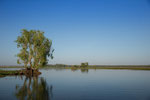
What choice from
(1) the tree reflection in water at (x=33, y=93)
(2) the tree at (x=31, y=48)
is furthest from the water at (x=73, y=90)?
(2) the tree at (x=31, y=48)

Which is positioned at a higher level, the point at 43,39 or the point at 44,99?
the point at 43,39

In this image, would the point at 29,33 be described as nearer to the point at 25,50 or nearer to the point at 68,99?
the point at 25,50

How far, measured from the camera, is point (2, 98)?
1628 centimetres

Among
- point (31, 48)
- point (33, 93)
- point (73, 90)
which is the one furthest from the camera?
point (31, 48)

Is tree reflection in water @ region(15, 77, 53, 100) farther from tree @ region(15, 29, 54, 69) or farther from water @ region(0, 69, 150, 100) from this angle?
tree @ region(15, 29, 54, 69)

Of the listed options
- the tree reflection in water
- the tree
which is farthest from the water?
the tree

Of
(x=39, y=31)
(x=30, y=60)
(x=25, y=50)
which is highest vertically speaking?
(x=39, y=31)

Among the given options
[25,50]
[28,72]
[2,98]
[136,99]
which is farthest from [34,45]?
[136,99]

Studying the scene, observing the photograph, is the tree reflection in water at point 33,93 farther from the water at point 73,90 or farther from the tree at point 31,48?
the tree at point 31,48

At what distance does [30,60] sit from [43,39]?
9.55 metres

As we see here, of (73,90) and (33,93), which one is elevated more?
(33,93)

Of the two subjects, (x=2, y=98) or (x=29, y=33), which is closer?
(x=2, y=98)

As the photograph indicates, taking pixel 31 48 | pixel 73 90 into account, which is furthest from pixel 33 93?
pixel 31 48

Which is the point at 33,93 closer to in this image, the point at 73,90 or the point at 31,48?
the point at 73,90
